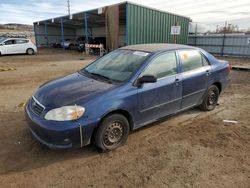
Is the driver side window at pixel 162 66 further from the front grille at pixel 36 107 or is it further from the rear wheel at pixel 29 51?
the rear wheel at pixel 29 51

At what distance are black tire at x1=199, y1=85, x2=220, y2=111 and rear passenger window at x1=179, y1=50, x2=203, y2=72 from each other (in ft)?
2.39

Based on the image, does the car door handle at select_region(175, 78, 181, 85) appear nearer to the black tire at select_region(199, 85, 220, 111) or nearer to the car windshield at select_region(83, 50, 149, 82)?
the car windshield at select_region(83, 50, 149, 82)

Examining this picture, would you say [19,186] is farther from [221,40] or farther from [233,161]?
[221,40]

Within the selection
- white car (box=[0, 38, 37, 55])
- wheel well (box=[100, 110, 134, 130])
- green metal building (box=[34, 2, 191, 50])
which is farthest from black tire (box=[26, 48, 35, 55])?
wheel well (box=[100, 110, 134, 130])

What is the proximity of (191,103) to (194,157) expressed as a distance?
162 cm

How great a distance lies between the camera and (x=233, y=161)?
10.7ft

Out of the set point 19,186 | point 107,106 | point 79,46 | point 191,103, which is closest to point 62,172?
point 19,186

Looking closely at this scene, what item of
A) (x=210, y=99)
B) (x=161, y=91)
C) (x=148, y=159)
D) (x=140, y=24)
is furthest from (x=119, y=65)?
(x=140, y=24)

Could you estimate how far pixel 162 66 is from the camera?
408 centimetres

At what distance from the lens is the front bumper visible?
2.97 metres

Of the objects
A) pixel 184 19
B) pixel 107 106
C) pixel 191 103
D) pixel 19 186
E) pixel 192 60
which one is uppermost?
pixel 184 19

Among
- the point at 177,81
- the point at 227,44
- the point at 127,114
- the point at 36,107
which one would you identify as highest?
the point at 227,44

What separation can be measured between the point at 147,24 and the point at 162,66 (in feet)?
51.5

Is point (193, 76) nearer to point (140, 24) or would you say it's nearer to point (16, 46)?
point (140, 24)
